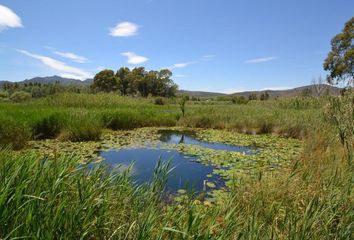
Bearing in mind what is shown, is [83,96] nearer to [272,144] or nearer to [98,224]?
[272,144]

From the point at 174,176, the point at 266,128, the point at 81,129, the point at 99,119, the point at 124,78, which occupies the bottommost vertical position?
the point at 174,176

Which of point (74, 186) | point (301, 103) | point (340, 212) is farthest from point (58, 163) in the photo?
point (301, 103)

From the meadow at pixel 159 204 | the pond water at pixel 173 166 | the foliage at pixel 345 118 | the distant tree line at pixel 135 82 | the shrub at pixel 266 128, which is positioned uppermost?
the distant tree line at pixel 135 82

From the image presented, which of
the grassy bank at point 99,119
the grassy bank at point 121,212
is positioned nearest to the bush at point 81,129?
the grassy bank at point 99,119

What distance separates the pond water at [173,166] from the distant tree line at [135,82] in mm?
47587

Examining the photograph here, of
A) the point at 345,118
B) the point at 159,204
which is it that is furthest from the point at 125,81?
the point at 159,204

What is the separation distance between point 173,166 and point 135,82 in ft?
167

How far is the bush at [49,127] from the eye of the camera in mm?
9508

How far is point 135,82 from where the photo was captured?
183 feet

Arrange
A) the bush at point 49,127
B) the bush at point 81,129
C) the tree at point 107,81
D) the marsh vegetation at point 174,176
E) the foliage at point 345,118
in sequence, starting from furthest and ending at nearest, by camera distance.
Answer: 1. the tree at point 107,81
2. the bush at point 49,127
3. the bush at point 81,129
4. the foliage at point 345,118
5. the marsh vegetation at point 174,176

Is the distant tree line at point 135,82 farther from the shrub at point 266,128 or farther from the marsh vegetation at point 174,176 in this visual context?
the shrub at point 266,128

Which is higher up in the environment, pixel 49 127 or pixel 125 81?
pixel 125 81

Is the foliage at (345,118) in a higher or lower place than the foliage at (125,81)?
lower

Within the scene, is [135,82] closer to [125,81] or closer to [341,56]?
[125,81]
